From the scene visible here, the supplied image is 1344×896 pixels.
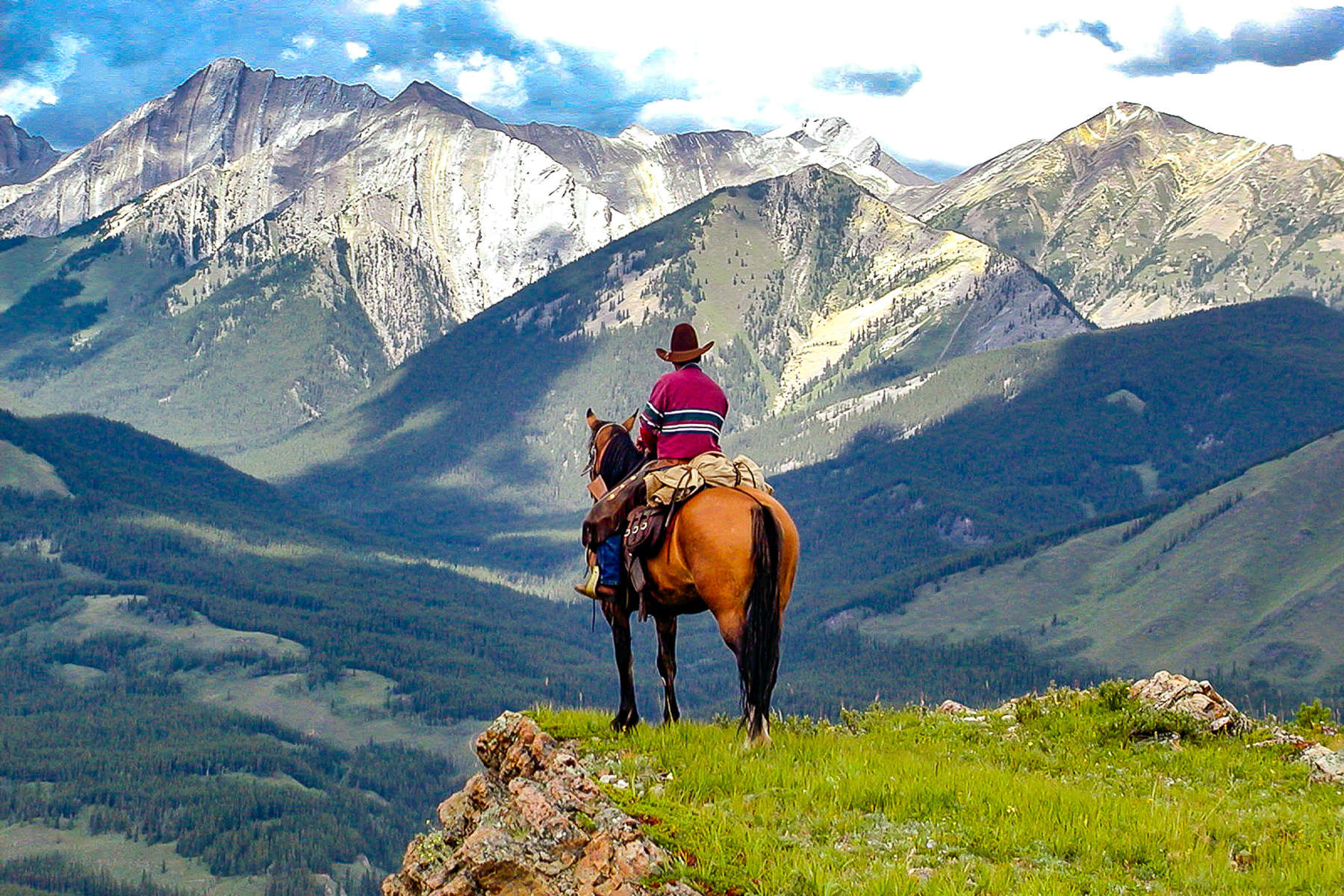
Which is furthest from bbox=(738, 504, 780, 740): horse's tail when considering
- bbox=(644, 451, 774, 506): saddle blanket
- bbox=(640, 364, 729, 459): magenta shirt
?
bbox=(640, 364, 729, 459): magenta shirt

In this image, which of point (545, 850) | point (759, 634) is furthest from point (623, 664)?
point (545, 850)

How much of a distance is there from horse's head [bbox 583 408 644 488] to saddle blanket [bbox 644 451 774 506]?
2.44 m

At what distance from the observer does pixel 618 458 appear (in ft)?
95.0

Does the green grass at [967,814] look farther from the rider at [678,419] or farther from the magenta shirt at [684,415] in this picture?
the magenta shirt at [684,415]

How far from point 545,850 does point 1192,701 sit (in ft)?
52.4

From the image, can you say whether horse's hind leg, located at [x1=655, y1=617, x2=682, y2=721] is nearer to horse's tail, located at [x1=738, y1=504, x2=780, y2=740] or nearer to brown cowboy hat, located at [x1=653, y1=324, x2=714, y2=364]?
horse's tail, located at [x1=738, y1=504, x2=780, y2=740]

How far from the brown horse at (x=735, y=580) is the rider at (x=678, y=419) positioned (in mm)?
944

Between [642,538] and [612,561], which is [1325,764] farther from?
[612,561]

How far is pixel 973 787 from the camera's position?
21109mm

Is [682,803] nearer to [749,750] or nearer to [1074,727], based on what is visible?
[749,750]

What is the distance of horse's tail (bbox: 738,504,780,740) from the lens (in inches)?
947

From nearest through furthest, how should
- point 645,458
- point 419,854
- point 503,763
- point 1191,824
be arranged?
1. point 1191,824
2. point 419,854
3. point 503,763
4. point 645,458

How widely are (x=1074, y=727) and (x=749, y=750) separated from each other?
29.4 feet

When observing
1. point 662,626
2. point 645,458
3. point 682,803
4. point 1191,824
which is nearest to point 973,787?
point 1191,824
